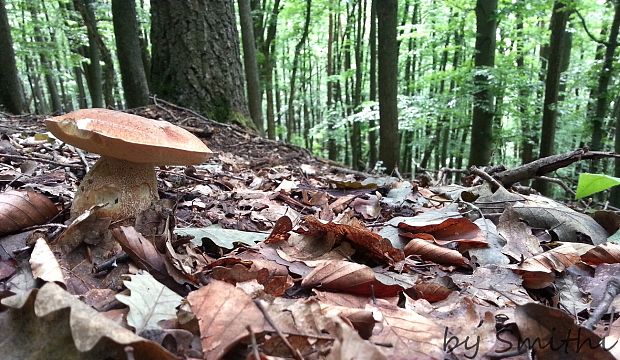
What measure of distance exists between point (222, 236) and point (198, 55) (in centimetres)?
368

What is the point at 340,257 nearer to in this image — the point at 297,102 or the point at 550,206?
the point at 550,206

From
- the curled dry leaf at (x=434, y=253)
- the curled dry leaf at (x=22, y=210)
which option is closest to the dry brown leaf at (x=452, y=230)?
the curled dry leaf at (x=434, y=253)

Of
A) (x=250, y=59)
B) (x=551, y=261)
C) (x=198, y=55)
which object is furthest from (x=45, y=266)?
(x=250, y=59)

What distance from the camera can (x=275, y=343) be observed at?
85 cm

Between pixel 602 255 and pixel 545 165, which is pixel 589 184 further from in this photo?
pixel 602 255

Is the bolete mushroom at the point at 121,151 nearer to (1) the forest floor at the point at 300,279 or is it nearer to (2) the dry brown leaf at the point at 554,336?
(1) the forest floor at the point at 300,279

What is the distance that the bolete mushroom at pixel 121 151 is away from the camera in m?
1.33

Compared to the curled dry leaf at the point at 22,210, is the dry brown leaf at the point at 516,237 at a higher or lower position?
lower

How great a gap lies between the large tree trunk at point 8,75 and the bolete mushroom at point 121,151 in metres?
6.05

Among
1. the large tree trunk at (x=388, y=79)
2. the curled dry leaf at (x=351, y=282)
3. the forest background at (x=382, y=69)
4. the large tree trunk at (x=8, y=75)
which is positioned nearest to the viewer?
the curled dry leaf at (x=351, y=282)

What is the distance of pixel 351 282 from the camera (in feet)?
3.94

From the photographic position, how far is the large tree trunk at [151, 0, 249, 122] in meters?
4.70

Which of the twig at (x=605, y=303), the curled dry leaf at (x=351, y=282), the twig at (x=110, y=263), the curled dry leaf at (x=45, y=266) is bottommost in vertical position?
the twig at (x=605, y=303)

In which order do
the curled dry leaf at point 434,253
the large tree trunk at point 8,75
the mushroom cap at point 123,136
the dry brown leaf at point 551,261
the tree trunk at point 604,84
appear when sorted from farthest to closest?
the tree trunk at point 604,84 < the large tree trunk at point 8,75 < the curled dry leaf at point 434,253 < the dry brown leaf at point 551,261 < the mushroom cap at point 123,136
